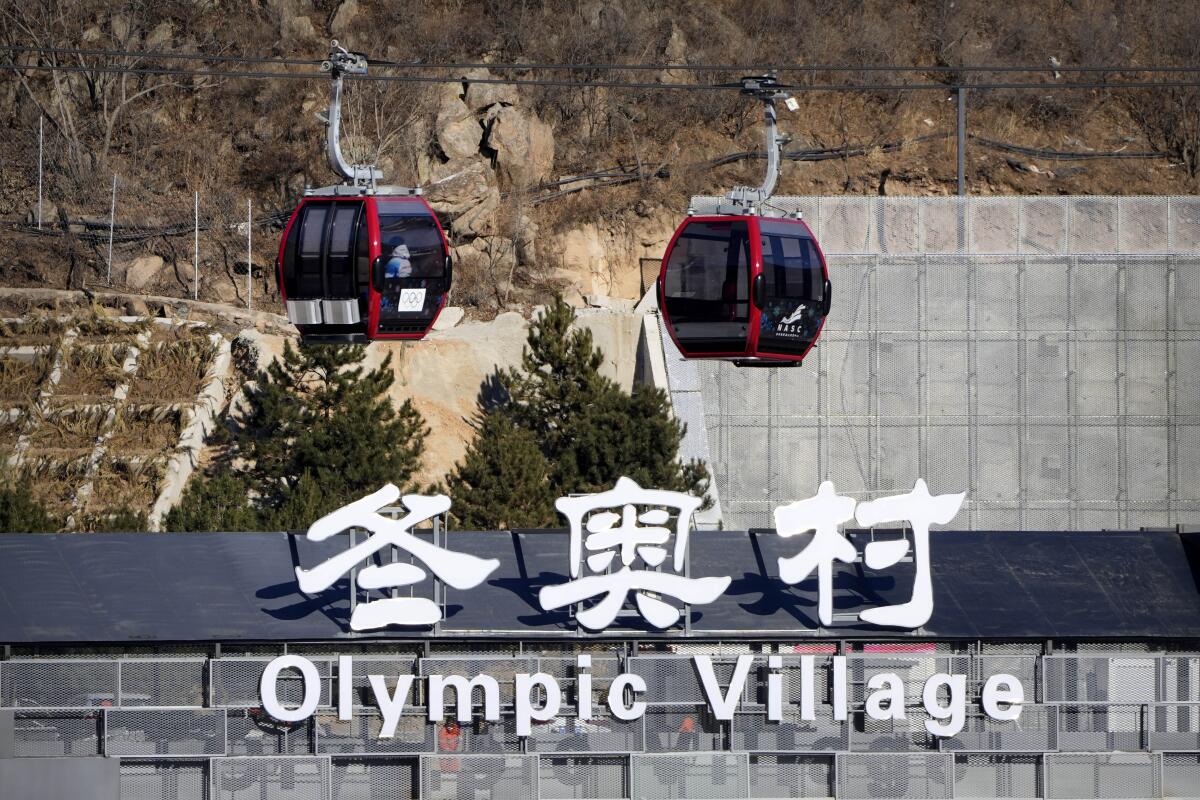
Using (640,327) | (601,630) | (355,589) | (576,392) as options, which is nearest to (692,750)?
(601,630)

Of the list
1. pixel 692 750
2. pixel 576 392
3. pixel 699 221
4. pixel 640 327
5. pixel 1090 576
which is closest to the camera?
pixel 699 221

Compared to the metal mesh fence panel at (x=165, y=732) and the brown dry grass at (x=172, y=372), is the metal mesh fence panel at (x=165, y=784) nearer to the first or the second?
the metal mesh fence panel at (x=165, y=732)

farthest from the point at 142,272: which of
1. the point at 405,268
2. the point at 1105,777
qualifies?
the point at 1105,777

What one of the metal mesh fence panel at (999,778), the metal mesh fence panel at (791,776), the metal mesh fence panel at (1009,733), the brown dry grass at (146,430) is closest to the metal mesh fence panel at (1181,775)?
the metal mesh fence panel at (1009,733)

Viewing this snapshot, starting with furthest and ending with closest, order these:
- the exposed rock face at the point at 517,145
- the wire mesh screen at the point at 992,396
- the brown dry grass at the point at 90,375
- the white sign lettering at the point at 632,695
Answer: the exposed rock face at the point at 517,145 < the brown dry grass at the point at 90,375 < the wire mesh screen at the point at 992,396 < the white sign lettering at the point at 632,695

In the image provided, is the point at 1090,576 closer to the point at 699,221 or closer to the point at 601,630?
the point at 601,630

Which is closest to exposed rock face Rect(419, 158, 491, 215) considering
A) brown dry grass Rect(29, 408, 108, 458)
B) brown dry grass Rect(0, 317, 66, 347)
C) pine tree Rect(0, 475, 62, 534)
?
brown dry grass Rect(0, 317, 66, 347)
